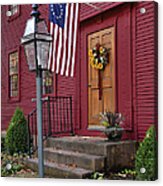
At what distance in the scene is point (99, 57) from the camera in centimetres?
336

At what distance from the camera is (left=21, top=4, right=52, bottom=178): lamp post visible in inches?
129

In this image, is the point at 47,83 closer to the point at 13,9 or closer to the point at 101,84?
the point at 101,84

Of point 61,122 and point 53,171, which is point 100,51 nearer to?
point 61,122

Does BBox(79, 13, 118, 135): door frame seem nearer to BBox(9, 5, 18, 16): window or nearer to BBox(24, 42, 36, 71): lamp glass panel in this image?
BBox(24, 42, 36, 71): lamp glass panel

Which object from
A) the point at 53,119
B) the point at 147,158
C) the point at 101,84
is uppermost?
the point at 101,84

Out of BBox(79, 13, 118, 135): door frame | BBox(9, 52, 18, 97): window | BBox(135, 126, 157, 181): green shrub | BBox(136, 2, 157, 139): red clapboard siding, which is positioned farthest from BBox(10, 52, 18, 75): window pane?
BBox(135, 126, 157, 181): green shrub

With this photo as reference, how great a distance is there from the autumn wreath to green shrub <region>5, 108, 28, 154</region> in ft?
2.19

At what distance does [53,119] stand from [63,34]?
2.03ft

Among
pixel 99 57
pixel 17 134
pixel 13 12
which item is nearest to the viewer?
pixel 99 57

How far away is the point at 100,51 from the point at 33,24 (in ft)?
1.63

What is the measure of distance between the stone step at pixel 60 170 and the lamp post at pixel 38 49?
0.14ft

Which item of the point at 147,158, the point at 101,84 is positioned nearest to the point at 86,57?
the point at 101,84

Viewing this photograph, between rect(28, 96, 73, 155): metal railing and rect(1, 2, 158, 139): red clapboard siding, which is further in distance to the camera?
rect(28, 96, 73, 155): metal railing

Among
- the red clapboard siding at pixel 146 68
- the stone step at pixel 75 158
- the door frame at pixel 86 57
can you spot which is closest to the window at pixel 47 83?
the door frame at pixel 86 57
